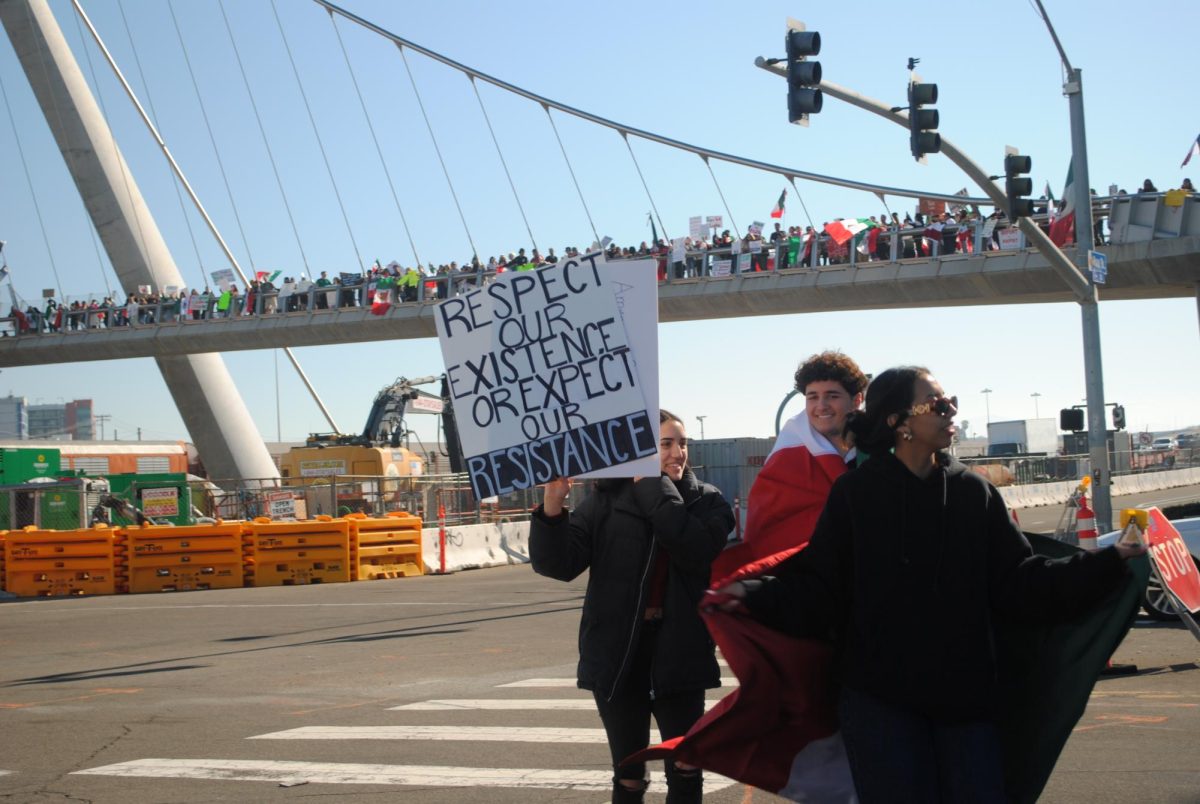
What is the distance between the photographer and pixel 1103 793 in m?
5.57

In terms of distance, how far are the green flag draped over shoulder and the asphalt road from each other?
2.29m

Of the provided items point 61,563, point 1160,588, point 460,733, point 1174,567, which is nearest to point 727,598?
point 1174,567

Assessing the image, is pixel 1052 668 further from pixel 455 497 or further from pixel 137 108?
pixel 137 108

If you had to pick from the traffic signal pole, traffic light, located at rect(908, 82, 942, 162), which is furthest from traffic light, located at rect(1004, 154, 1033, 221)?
the traffic signal pole

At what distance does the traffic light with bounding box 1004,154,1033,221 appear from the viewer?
16.5 meters

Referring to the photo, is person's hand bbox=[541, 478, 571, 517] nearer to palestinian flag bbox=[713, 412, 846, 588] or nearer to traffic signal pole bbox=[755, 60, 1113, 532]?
palestinian flag bbox=[713, 412, 846, 588]

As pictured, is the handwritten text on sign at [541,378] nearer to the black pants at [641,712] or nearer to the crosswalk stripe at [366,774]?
the black pants at [641,712]

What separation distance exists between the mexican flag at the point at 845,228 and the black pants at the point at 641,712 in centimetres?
3641

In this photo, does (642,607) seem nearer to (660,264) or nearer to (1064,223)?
(1064,223)

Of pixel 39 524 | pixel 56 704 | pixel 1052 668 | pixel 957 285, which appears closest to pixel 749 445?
pixel 957 285

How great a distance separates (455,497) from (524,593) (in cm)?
1087

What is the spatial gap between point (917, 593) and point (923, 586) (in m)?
0.02

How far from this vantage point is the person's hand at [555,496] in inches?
172

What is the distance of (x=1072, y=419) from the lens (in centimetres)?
2145
